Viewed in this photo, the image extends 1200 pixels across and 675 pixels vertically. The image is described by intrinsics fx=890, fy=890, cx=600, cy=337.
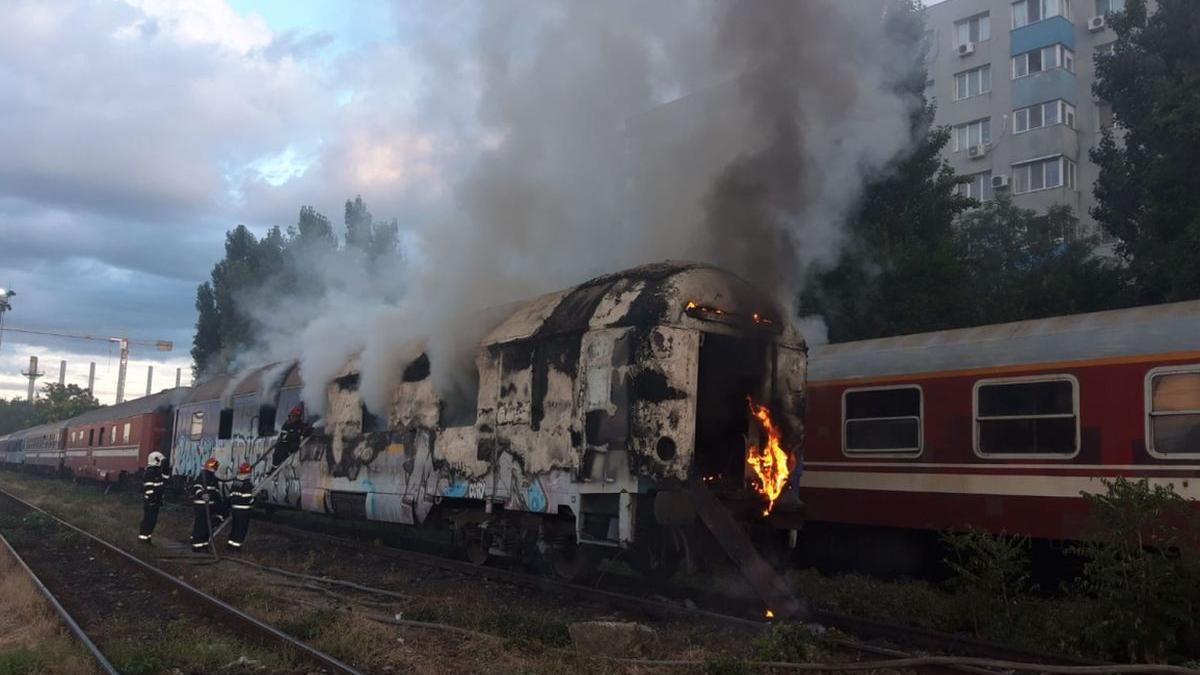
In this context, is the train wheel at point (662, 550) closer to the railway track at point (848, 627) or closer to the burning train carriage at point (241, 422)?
the railway track at point (848, 627)

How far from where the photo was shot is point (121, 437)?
2602 cm

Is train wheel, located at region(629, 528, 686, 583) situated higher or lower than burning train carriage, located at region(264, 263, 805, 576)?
lower

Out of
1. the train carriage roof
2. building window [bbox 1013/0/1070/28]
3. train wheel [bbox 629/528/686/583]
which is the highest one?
building window [bbox 1013/0/1070/28]

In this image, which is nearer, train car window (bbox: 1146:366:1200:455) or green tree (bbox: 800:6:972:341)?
train car window (bbox: 1146:366:1200:455)

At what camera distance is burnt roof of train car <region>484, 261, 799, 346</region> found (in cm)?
827

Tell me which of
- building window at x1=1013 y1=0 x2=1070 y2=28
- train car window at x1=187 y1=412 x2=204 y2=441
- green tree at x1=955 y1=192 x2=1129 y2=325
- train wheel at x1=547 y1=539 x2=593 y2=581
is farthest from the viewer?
building window at x1=1013 y1=0 x2=1070 y2=28

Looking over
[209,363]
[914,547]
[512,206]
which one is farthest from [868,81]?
[209,363]

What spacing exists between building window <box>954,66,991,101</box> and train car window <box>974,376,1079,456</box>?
95.1ft

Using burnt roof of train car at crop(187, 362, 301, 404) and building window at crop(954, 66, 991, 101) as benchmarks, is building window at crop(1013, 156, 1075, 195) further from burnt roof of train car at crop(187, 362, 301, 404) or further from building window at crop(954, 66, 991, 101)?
burnt roof of train car at crop(187, 362, 301, 404)

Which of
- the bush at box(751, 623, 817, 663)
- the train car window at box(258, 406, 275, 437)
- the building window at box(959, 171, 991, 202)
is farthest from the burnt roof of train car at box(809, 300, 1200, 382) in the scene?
the building window at box(959, 171, 991, 202)

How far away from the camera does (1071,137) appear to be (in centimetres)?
3222

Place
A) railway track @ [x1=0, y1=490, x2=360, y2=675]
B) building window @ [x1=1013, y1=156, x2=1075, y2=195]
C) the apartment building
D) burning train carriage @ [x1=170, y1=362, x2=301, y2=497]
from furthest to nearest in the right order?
the apartment building, building window @ [x1=1013, y1=156, x2=1075, y2=195], burning train carriage @ [x1=170, y1=362, x2=301, y2=497], railway track @ [x1=0, y1=490, x2=360, y2=675]

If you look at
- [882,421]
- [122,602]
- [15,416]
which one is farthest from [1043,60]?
[15,416]

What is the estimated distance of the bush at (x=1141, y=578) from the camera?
649 centimetres
